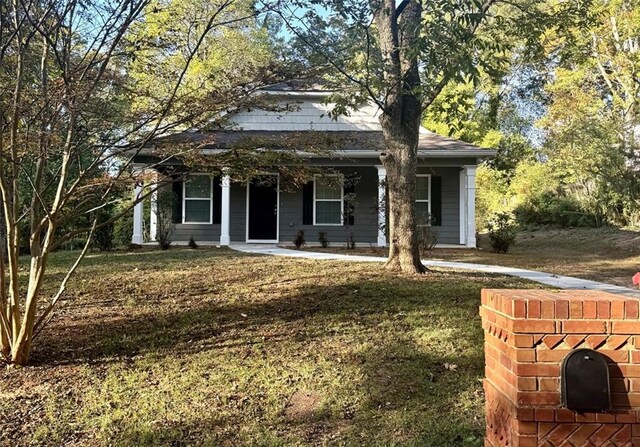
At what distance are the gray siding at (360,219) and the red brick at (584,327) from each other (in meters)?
12.8

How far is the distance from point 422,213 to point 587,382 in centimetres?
1214

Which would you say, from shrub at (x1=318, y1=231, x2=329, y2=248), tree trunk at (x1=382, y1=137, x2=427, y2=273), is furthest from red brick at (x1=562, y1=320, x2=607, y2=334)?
shrub at (x1=318, y1=231, x2=329, y2=248)

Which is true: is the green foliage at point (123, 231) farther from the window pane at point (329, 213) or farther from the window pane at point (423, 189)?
the window pane at point (423, 189)

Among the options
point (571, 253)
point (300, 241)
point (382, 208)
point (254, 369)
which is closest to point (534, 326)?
point (254, 369)

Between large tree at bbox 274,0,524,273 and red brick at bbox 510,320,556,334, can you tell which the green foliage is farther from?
red brick at bbox 510,320,556,334

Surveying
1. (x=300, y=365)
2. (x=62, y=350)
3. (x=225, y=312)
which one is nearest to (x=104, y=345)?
(x=62, y=350)

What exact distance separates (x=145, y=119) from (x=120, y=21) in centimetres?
90

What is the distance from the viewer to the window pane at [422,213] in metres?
13.1

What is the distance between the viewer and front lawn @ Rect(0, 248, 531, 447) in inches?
133

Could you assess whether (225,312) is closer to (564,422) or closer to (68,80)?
(68,80)

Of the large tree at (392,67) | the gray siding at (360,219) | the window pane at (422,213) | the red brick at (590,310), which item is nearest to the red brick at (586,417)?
the red brick at (590,310)

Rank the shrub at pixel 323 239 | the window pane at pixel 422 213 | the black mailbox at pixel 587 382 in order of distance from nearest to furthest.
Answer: the black mailbox at pixel 587 382 < the window pane at pixel 422 213 < the shrub at pixel 323 239

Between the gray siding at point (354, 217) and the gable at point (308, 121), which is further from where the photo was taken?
the gable at point (308, 121)

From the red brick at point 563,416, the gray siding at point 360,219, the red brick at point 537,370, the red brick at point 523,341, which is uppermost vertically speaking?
the gray siding at point 360,219
